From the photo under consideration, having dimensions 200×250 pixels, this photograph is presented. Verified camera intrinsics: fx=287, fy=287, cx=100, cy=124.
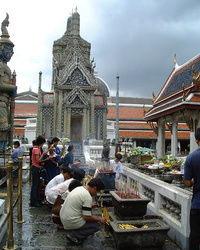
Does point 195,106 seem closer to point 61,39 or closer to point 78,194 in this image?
point 78,194

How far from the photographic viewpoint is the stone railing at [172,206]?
4.70 m

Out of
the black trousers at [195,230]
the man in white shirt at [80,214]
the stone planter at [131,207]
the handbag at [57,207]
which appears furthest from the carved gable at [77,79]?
the black trousers at [195,230]

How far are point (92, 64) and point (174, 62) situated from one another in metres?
11.7

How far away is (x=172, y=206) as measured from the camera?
5484 millimetres

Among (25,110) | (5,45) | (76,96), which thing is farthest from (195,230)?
(25,110)

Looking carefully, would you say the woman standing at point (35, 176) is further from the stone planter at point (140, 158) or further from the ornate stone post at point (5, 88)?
the stone planter at point (140, 158)

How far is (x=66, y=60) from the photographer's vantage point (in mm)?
28328

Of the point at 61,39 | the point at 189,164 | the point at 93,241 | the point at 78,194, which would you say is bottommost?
the point at 93,241

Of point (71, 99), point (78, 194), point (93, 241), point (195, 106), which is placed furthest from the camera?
point (71, 99)

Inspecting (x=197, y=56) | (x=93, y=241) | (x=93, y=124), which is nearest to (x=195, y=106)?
(x=197, y=56)

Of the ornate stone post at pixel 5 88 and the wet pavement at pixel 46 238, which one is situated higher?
the ornate stone post at pixel 5 88

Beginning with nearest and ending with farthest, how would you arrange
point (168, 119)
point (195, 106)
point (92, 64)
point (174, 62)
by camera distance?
point (195, 106) < point (168, 119) < point (174, 62) < point (92, 64)

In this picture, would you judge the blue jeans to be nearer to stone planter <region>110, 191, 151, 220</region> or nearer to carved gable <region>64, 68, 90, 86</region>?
stone planter <region>110, 191, 151, 220</region>

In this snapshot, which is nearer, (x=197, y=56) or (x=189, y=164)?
(x=189, y=164)
